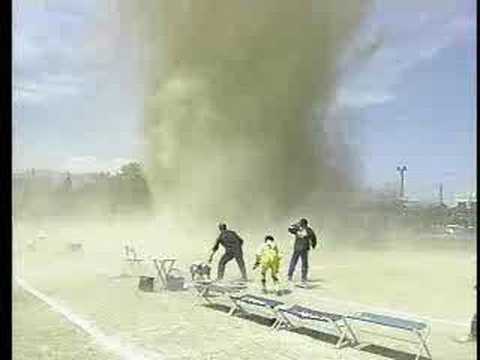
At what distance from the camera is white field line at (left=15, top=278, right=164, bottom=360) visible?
202 centimetres

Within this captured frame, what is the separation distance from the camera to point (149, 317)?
2049 millimetres

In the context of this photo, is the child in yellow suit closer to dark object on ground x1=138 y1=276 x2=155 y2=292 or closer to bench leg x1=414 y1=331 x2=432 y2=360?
dark object on ground x1=138 y1=276 x2=155 y2=292

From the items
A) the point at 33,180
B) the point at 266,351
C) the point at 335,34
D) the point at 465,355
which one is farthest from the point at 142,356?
the point at 335,34

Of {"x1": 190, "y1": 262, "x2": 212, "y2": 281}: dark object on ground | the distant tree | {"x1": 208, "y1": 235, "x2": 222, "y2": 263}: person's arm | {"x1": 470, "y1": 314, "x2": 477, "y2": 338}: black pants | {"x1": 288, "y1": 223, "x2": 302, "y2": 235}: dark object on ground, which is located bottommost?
{"x1": 470, "y1": 314, "x2": 477, "y2": 338}: black pants

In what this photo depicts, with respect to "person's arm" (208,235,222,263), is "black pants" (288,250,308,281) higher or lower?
lower

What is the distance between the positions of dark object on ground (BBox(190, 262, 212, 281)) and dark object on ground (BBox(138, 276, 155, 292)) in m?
0.11

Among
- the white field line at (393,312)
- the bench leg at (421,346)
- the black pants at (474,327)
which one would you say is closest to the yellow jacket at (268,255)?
the white field line at (393,312)

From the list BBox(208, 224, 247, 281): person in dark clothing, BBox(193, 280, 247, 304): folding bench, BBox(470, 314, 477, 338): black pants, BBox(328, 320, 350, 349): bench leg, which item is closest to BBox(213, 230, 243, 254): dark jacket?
BBox(208, 224, 247, 281): person in dark clothing

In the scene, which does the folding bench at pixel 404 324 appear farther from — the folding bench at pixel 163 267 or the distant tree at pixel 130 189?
the distant tree at pixel 130 189

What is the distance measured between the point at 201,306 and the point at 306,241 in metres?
0.35

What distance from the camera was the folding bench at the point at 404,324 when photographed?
2.03 metres

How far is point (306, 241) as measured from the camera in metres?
2.06

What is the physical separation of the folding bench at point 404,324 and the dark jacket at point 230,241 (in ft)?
1.19
